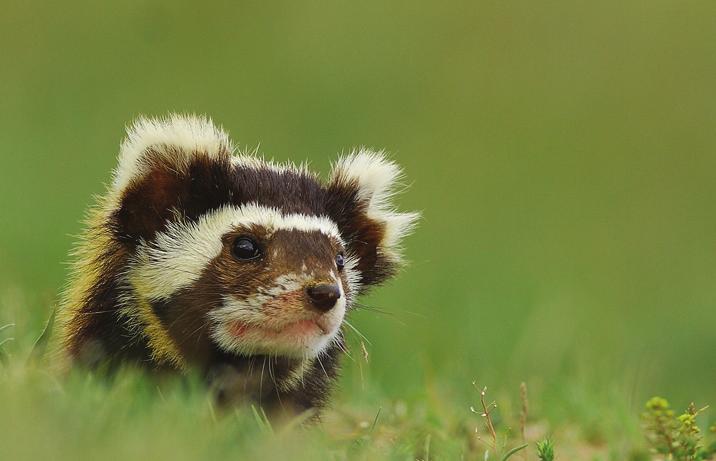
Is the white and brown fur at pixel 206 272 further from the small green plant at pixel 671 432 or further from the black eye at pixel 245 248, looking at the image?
the small green plant at pixel 671 432

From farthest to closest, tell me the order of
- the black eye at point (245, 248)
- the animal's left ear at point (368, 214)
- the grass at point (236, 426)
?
1. the animal's left ear at point (368, 214)
2. the black eye at point (245, 248)
3. the grass at point (236, 426)

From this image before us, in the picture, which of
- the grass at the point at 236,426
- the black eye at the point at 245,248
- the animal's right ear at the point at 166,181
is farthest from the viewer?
the animal's right ear at the point at 166,181

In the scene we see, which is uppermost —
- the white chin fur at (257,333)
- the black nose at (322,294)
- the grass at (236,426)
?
the black nose at (322,294)

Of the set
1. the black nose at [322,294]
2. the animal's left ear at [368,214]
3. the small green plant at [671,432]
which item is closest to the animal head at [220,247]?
the black nose at [322,294]

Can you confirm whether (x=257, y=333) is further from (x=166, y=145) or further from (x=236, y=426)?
(x=166, y=145)

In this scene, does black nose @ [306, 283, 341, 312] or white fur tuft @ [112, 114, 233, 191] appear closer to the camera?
black nose @ [306, 283, 341, 312]

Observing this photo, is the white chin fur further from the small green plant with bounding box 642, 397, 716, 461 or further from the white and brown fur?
the small green plant with bounding box 642, 397, 716, 461

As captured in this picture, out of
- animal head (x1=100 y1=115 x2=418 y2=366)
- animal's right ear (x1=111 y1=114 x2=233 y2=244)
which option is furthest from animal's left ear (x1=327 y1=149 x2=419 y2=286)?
animal's right ear (x1=111 y1=114 x2=233 y2=244)

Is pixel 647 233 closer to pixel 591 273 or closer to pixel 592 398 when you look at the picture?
pixel 591 273

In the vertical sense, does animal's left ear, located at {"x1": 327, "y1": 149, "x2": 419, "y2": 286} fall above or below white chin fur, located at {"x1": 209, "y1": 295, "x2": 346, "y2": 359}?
above

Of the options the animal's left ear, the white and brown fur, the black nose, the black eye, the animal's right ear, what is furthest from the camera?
the animal's left ear
